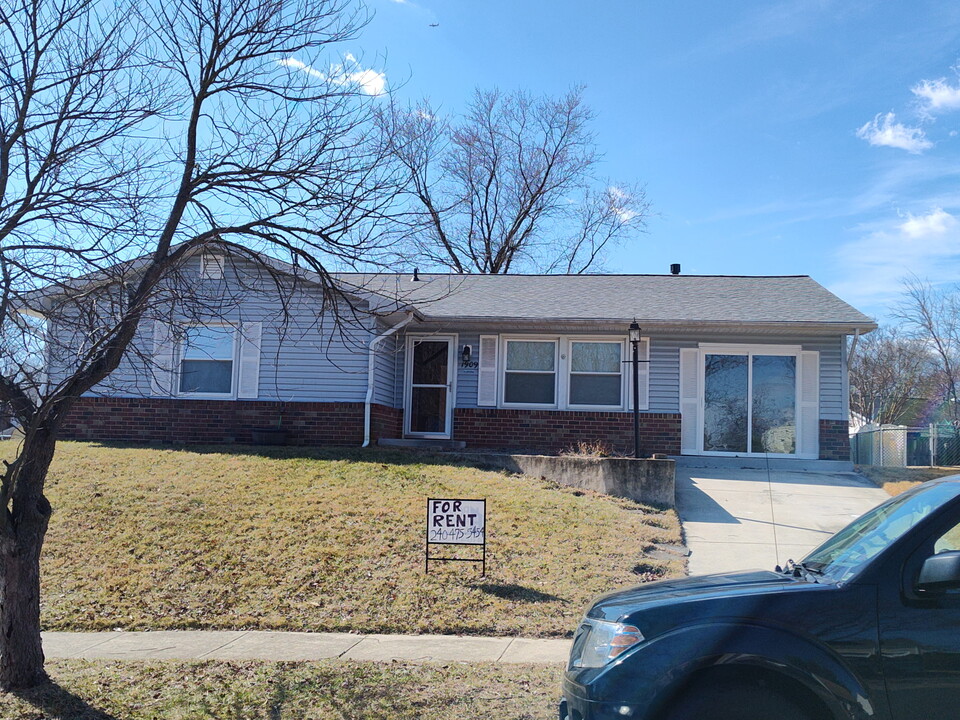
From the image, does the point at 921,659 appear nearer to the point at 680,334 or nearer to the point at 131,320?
the point at 131,320

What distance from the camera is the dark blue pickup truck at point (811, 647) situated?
3.63 metres

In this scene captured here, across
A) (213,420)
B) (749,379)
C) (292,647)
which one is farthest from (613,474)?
(213,420)

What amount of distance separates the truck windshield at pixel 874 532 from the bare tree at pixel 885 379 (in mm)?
41032

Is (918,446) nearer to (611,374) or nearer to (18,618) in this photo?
(611,374)

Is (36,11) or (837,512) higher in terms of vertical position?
(36,11)

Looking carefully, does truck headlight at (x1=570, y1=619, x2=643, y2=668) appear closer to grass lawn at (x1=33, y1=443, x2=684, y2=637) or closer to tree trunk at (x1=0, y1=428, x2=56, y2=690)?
grass lawn at (x1=33, y1=443, x2=684, y2=637)

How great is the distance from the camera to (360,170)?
7754 mm

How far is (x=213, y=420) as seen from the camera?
57.9 feet

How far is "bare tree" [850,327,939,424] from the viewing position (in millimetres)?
43188

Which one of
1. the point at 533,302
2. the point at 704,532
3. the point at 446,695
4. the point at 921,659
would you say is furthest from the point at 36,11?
the point at 533,302

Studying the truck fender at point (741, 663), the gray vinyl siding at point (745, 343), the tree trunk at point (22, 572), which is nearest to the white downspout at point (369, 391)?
the gray vinyl siding at point (745, 343)

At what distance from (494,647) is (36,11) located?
21.3 ft

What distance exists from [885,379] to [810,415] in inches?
1230

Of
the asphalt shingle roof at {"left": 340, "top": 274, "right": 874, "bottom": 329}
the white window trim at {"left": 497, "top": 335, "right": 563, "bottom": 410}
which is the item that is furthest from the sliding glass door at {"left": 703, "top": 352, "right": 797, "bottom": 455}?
the white window trim at {"left": 497, "top": 335, "right": 563, "bottom": 410}
